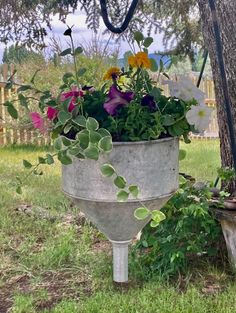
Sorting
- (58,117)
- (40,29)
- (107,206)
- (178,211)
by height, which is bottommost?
(178,211)

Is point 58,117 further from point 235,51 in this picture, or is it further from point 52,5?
point 52,5

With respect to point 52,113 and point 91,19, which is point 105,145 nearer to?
point 52,113

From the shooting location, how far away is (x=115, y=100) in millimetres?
1366

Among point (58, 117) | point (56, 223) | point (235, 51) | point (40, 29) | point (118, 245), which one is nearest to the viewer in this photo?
point (58, 117)

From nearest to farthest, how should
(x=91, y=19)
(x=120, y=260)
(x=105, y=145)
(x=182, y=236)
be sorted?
(x=105, y=145) → (x=120, y=260) → (x=182, y=236) → (x=91, y=19)

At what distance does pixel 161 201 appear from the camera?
4.74 feet

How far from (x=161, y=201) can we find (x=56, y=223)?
1759 millimetres

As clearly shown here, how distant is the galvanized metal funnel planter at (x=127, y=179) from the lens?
4.37ft

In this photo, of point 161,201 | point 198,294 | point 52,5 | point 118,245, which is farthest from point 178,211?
point 52,5

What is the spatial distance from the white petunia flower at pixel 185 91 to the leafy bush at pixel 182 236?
32.0 inches

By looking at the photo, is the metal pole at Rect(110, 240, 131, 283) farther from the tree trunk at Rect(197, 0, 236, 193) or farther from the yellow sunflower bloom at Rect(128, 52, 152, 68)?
the tree trunk at Rect(197, 0, 236, 193)

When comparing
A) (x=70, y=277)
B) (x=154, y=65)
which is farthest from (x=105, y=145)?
(x=70, y=277)

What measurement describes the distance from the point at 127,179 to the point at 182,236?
3.12ft

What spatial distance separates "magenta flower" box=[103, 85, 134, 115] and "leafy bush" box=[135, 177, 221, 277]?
86cm
